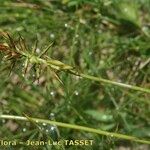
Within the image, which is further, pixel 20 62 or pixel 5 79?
pixel 5 79

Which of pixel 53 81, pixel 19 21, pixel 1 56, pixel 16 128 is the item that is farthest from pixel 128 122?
pixel 1 56

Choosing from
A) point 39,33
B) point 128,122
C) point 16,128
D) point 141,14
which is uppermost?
point 141,14

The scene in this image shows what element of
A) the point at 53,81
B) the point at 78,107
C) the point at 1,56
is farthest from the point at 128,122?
the point at 1,56

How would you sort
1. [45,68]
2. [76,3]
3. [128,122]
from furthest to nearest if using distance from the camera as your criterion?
1. [76,3]
2. [128,122]
3. [45,68]

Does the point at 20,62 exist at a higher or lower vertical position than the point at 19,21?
higher

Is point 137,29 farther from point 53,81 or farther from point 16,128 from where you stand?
point 16,128

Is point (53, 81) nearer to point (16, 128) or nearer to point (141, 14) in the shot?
point (16, 128)

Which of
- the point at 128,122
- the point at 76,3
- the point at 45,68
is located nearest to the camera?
the point at 45,68
